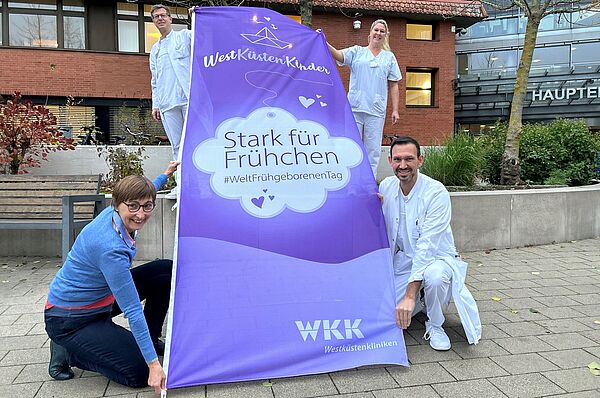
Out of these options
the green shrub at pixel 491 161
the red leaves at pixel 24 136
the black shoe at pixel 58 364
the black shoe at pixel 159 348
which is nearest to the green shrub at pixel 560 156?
the green shrub at pixel 491 161

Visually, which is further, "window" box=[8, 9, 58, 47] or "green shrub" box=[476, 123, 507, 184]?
"window" box=[8, 9, 58, 47]

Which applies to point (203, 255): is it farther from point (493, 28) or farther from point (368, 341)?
point (493, 28)

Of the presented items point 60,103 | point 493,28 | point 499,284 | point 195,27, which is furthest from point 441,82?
point 195,27

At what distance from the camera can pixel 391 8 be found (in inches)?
718

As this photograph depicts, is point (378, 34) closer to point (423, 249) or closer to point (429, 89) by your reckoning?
point (423, 249)

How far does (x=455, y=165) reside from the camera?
8.27 metres

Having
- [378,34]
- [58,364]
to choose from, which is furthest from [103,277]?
[378,34]

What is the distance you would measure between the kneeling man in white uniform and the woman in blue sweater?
5.54 feet

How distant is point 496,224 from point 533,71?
19.8 m

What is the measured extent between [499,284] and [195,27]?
385 centimetres

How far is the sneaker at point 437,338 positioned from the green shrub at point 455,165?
495 cm

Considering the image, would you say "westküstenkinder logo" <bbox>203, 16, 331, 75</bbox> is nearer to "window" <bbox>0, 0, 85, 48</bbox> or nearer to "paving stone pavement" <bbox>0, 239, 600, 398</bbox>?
"paving stone pavement" <bbox>0, 239, 600, 398</bbox>

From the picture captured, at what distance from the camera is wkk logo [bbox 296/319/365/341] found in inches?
127

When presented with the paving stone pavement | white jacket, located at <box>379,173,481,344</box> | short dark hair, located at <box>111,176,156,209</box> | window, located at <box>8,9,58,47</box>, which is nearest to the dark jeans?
the paving stone pavement
